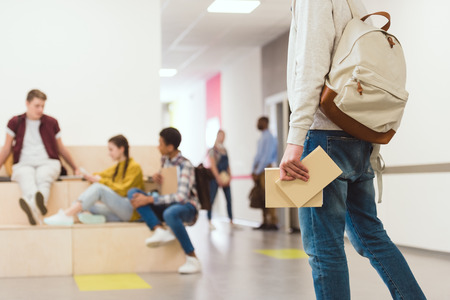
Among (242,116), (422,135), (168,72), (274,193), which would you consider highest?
(168,72)

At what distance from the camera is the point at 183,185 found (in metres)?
4.95

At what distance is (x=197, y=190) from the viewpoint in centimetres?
511

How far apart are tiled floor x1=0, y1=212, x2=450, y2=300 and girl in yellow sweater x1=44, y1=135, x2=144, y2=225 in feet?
1.79

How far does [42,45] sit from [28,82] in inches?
15.3

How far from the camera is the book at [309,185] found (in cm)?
196

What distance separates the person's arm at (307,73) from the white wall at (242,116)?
8.99 meters

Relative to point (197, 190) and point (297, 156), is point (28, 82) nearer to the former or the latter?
point (197, 190)

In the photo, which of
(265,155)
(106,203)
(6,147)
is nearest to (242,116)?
(265,155)

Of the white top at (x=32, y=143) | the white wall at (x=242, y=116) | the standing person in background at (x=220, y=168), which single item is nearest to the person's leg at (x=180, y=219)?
the white top at (x=32, y=143)

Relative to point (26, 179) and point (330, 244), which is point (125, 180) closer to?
point (26, 179)

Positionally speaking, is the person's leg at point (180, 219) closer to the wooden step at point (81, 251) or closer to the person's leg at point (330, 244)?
the wooden step at point (81, 251)

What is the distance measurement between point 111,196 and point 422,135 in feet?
9.93

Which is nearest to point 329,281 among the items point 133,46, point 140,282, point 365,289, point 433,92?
point 365,289

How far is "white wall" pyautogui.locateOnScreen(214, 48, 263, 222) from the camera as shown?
37.2ft
